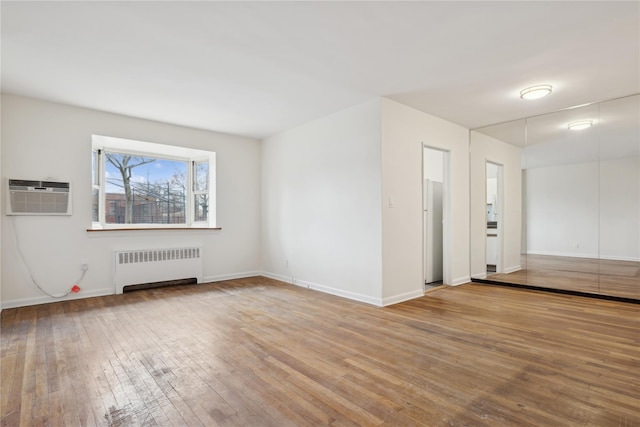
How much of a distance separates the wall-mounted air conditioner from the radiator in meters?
0.89

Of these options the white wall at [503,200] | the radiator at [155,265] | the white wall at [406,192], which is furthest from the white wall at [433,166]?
the radiator at [155,265]

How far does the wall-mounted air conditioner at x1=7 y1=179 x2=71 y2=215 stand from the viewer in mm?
3719

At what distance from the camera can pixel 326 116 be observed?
453 centimetres

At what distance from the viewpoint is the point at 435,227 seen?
5.07 m

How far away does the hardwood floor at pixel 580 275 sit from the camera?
404 cm

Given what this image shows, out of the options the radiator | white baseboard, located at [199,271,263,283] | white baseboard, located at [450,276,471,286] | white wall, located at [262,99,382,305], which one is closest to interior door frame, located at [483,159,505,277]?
white baseboard, located at [450,276,471,286]

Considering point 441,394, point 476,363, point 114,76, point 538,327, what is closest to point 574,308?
point 538,327

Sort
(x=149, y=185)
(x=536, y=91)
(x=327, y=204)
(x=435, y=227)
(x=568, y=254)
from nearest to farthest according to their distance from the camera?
(x=536, y=91) → (x=327, y=204) → (x=568, y=254) → (x=435, y=227) → (x=149, y=185)

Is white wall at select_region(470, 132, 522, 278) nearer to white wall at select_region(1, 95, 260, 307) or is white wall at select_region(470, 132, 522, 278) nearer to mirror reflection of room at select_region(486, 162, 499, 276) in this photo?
mirror reflection of room at select_region(486, 162, 499, 276)

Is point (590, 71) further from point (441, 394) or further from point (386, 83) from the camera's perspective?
point (441, 394)

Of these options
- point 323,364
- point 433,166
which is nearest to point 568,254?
point 433,166

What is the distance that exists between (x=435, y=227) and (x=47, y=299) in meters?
5.39

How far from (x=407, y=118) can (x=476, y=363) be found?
9.79 feet

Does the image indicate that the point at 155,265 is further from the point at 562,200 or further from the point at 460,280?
the point at 562,200
